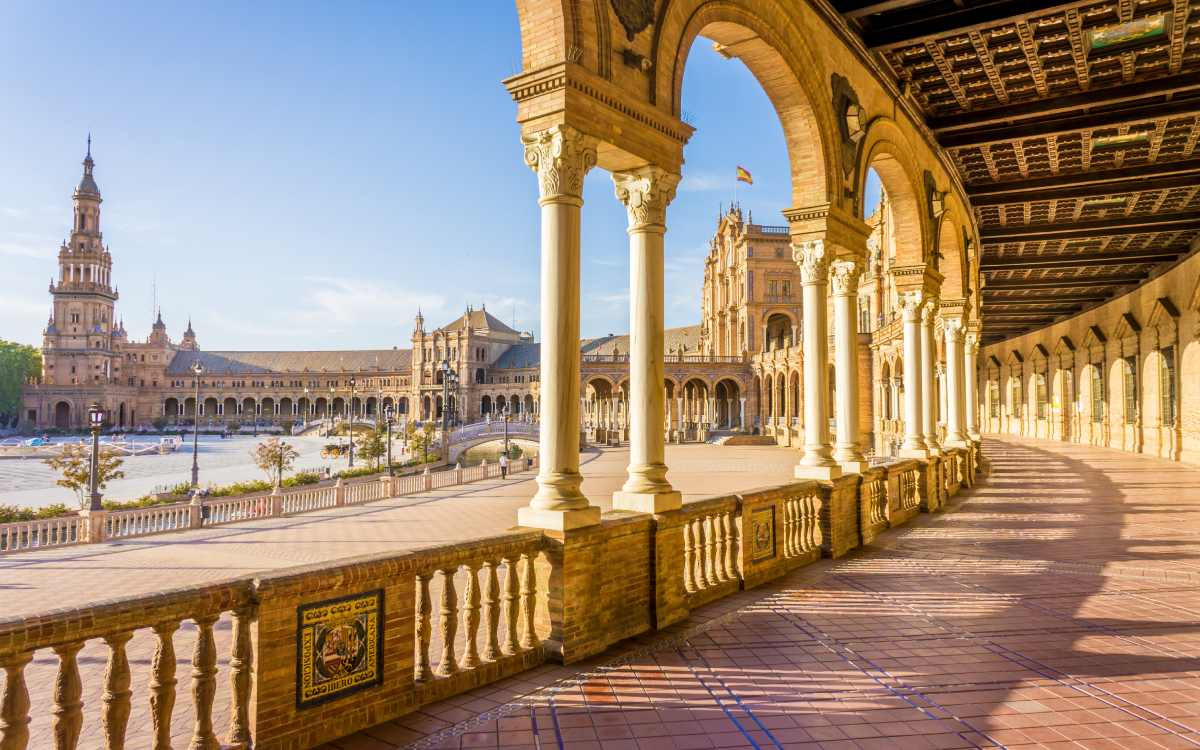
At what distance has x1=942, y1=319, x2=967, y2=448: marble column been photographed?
18.2 m

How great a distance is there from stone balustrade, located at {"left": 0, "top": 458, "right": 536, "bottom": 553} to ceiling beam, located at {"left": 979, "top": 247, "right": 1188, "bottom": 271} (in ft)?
71.2

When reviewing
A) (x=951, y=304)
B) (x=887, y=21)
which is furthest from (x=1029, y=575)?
(x=951, y=304)

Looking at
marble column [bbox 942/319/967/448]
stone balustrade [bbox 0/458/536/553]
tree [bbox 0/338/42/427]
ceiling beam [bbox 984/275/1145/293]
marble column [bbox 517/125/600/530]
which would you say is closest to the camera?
marble column [bbox 517/125/600/530]

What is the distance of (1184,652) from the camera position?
554cm

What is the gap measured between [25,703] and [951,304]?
18.8m

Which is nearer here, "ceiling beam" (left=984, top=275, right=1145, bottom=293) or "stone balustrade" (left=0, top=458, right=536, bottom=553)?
"stone balustrade" (left=0, top=458, right=536, bottom=553)

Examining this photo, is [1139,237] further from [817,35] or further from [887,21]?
[817,35]

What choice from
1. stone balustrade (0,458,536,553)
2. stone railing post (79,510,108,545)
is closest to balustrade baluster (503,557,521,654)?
stone balustrade (0,458,536,553)

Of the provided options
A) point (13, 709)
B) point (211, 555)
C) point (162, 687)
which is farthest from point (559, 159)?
point (211, 555)

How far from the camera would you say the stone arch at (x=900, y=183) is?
1172cm

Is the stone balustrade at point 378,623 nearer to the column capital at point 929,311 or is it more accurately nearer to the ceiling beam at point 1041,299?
the column capital at point 929,311

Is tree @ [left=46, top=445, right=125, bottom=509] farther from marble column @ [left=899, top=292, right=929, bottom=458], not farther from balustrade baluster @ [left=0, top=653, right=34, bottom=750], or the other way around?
balustrade baluster @ [left=0, top=653, right=34, bottom=750]

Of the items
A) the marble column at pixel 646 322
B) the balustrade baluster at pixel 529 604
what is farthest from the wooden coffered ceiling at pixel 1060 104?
the balustrade baluster at pixel 529 604

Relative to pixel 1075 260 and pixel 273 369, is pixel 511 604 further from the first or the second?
pixel 273 369
